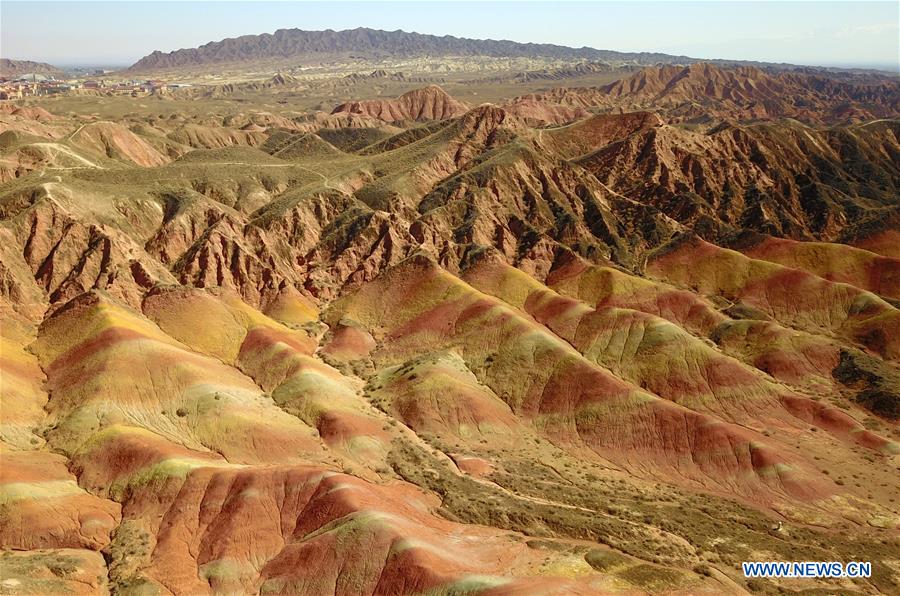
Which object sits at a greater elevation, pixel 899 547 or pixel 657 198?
pixel 657 198

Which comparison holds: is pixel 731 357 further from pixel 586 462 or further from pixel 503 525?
pixel 503 525

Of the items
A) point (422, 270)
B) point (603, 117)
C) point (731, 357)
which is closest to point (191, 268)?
point (422, 270)

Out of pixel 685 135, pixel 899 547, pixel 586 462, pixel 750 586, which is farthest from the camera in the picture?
pixel 685 135

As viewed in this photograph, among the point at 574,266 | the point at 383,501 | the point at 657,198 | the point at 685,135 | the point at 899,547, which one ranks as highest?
the point at 685,135

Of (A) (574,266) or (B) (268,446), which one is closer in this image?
(B) (268,446)

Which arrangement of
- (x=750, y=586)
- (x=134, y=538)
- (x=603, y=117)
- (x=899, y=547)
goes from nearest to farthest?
(x=750, y=586), (x=134, y=538), (x=899, y=547), (x=603, y=117)

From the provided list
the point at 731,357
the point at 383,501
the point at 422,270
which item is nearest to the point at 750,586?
the point at 383,501

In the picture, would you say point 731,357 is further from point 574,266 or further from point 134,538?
point 134,538
